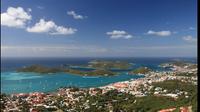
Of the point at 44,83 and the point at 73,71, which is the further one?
the point at 73,71

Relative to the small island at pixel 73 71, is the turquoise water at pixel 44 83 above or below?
below

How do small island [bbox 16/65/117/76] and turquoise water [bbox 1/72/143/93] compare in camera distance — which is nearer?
turquoise water [bbox 1/72/143/93]

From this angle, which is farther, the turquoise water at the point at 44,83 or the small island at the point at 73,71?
the small island at the point at 73,71

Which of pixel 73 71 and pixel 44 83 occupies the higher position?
pixel 73 71

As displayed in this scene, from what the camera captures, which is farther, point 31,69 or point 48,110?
point 31,69

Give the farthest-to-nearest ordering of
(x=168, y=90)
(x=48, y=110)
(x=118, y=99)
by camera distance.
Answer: (x=168, y=90) → (x=118, y=99) → (x=48, y=110)

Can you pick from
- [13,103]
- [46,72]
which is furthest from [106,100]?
[46,72]

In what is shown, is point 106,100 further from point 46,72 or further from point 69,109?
point 46,72

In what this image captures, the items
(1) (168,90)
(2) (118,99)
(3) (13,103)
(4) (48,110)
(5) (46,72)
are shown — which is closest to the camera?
(4) (48,110)

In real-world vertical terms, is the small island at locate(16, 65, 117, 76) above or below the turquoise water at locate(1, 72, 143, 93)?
above
